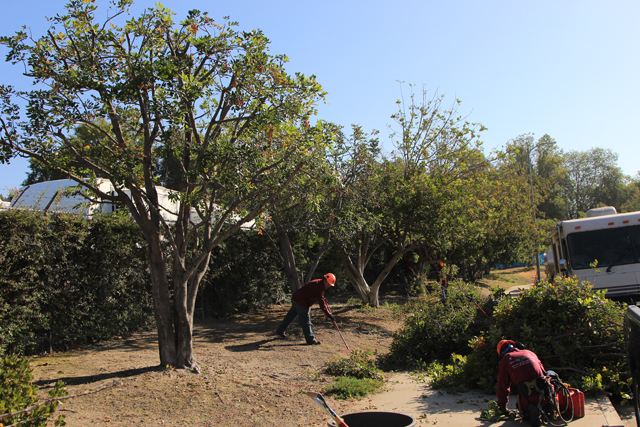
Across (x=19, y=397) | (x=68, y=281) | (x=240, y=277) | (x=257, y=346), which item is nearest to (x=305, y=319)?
(x=257, y=346)

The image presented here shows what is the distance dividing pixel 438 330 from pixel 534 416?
4113 mm

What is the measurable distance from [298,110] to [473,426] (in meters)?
4.80

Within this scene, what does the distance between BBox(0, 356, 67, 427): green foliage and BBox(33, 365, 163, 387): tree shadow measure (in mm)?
2175

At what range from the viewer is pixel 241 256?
1348 cm

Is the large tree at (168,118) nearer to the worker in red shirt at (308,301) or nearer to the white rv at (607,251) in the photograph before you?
the worker in red shirt at (308,301)

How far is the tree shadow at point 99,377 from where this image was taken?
6.29 metres

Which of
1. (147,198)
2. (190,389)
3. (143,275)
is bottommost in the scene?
(190,389)

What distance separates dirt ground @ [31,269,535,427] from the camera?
216 inches

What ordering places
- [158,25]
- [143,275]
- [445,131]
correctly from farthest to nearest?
1. [445,131]
2. [143,275]
3. [158,25]

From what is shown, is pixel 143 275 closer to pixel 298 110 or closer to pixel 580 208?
pixel 298 110

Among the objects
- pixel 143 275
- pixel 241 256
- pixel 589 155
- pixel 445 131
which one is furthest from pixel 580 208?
pixel 143 275

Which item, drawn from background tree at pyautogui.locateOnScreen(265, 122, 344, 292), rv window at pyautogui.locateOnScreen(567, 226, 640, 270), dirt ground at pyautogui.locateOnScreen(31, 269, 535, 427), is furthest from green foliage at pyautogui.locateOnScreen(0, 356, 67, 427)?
rv window at pyautogui.locateOnScreen(567, 226, 640, 270)

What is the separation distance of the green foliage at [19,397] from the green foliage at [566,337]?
17.6 feet

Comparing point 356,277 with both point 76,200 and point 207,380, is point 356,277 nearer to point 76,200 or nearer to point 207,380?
point 207,380
